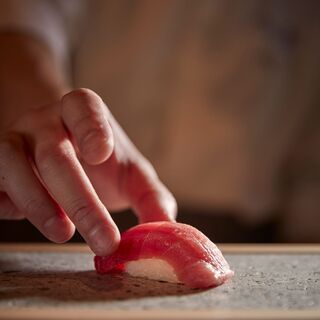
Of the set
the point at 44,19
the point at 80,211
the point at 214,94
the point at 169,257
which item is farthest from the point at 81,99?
the point at 214,94

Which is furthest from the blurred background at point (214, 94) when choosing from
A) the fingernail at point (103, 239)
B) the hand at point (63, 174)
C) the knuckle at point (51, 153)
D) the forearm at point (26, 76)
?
the fingernail at point (103, 239)

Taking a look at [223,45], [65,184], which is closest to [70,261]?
[65,184]

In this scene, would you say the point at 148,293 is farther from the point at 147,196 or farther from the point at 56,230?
the point at 147,196

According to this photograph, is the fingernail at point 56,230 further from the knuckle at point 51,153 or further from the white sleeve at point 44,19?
the white sleeve at point 44,19

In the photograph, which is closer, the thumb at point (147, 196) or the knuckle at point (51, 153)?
the knuckle at point (51, 153)

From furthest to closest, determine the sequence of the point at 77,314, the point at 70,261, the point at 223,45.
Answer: the point at 223,45, the point at 70,261, the point at 77,314

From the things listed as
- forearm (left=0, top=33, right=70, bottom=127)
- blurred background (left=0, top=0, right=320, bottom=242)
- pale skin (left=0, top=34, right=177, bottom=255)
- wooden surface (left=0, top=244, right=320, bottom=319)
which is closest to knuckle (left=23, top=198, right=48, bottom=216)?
pale skin (left=0, top=34, right=177, bottom=255)

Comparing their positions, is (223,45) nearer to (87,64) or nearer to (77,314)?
(87,64)
